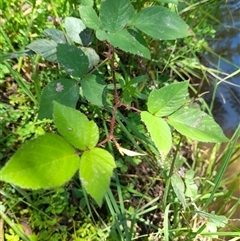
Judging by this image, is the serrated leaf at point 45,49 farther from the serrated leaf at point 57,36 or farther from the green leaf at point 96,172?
the green leaf at point 96,172

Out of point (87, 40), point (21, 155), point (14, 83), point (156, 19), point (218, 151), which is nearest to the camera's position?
point (21, 155)

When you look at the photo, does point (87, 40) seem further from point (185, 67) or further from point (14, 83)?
point (185, 67)

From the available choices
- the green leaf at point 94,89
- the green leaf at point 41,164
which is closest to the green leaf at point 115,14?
the green leaf at point 94,89

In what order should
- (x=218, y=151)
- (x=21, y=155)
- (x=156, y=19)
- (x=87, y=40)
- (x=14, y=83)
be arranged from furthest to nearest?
(x=218, y=151)
(x=14, y=83)
(x=87, y=40)
(x=156, y=19)
(x=21, y=155)

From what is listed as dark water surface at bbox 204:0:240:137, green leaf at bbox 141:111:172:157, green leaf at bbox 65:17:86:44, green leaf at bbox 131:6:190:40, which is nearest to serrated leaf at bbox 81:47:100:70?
green leaf at bbox 65:17:86:44

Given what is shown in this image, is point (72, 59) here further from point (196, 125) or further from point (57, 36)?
point (196, 125)

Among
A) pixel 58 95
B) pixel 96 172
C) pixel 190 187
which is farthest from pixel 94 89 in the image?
pixel 190 187

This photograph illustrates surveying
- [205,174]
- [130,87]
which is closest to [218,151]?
[205,174]
